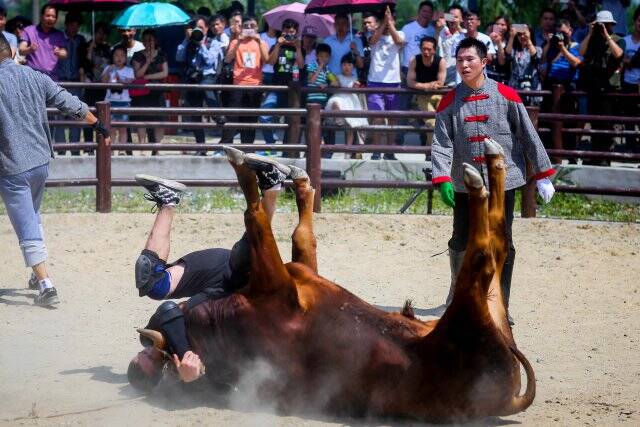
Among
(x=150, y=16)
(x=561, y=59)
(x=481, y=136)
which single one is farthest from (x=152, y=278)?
(x=150, y=16)

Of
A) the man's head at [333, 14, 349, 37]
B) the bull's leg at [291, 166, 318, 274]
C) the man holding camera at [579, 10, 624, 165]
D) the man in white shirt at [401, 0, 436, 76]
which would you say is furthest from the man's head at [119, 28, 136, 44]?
the bull's leg at [291, 166, 318, 274]

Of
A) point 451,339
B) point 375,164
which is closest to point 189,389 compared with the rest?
point 451,339

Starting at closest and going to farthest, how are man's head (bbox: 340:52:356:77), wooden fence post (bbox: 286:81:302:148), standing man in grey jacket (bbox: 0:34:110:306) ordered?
standing man in grey jacket (bbox: 0:34:110:306), wooden fence post (bbox: 286:81:302:148), man's head (bbox: 340:52:356:77)

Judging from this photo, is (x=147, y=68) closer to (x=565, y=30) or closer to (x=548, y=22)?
(x=548, y=22)

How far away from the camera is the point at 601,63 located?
11.9 meters

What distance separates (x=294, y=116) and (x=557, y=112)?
2836 mm

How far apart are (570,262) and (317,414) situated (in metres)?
4.35

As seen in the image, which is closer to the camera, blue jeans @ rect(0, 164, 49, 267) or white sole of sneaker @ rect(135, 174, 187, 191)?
white sole of sneaker @ rect(135, 174, 187, 191)

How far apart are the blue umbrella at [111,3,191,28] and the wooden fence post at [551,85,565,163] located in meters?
4.97

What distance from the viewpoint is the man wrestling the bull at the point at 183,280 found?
4.91 metres

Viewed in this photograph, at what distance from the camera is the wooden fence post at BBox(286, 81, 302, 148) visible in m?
11.3

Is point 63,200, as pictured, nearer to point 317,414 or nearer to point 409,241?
point 409,241

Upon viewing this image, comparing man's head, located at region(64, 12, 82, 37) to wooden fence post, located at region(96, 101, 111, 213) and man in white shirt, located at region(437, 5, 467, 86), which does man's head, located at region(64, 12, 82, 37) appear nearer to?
wooden fence post, located at region(96, 101, 111, 213)

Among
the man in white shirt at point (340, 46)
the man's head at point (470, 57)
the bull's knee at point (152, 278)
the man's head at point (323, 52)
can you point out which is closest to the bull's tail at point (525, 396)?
the bull's knee at point (152, 278)
